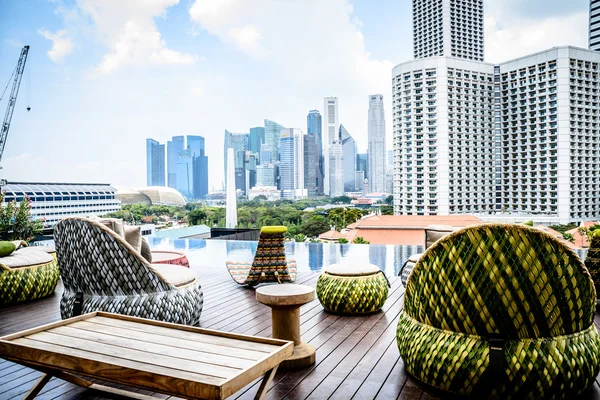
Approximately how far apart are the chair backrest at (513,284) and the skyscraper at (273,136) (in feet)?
162

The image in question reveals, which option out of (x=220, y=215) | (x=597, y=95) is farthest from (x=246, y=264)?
(x=597, y=95)

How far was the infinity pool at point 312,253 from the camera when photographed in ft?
22.2

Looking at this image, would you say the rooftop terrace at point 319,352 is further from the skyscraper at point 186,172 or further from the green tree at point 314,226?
the skyscraper at point 186,172

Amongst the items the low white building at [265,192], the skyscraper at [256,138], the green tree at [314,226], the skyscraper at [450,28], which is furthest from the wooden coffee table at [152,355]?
the skyscraper at [450,28]

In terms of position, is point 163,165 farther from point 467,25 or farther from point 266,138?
point 467,25

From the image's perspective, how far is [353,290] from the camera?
11.7 feet

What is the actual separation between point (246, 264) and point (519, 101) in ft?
188

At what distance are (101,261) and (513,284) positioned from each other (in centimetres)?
239

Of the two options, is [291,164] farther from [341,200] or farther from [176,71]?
[176,71]

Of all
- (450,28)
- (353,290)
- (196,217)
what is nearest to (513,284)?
(353,290)

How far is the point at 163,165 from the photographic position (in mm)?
58188

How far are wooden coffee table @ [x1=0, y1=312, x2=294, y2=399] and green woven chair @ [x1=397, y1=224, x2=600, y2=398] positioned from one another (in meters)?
0.83

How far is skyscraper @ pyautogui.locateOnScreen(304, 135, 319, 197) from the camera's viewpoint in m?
45.7

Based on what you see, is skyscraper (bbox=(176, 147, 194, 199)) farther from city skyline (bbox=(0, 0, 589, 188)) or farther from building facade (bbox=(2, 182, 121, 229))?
building facade (bbox=(2, 182, 121, 229))
